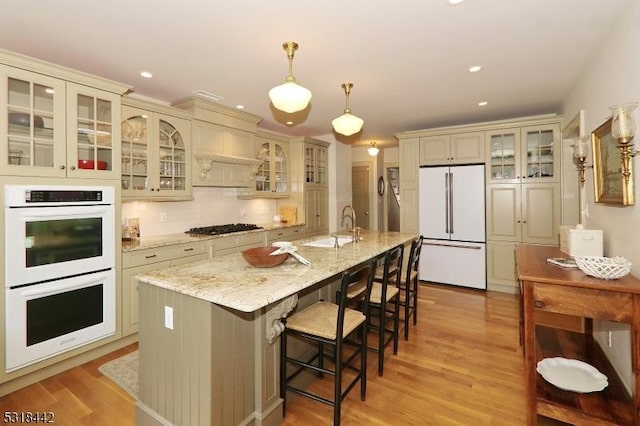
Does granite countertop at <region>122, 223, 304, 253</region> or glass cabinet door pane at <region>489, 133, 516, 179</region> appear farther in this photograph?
glass cabinet door pane at <region>489, 133, 516, 179</region>

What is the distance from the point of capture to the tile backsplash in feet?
12.1

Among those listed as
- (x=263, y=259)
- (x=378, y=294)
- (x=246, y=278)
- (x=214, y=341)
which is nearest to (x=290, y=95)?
(x=263, y=259)

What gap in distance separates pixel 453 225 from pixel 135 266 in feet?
13.6

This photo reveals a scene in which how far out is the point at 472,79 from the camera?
3.21 metres

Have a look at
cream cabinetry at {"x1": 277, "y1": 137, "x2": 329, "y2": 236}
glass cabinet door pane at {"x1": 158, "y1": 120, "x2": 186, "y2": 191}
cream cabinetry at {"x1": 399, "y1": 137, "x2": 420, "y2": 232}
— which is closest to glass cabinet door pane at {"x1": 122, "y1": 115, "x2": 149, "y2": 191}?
glass cabinet door pane at {"x1": 158, "y1": 120, "x2": 186, "y2": 191}

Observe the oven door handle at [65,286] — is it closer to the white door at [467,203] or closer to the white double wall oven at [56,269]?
the white double wall oven at [56,269]

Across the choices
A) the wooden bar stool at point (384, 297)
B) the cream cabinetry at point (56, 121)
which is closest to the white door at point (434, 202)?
the wooden bar stool at point (384, 297)

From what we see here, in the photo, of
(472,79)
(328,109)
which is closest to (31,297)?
(328,109)

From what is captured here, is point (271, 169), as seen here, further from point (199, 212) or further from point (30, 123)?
point (30, 123)

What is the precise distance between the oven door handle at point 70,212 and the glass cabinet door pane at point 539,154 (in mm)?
5032

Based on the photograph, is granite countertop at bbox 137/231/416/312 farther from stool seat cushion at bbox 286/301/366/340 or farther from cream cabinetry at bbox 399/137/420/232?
cream cabinetry at bbox 399/137/420/232

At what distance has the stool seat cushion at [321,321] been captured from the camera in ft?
6.07

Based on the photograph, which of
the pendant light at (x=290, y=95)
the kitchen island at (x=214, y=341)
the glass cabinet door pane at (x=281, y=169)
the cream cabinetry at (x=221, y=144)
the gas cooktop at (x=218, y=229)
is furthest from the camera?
the glass cabinet door pane at (x=281, y=169)

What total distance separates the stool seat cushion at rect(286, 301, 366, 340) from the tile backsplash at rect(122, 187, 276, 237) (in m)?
2.53
